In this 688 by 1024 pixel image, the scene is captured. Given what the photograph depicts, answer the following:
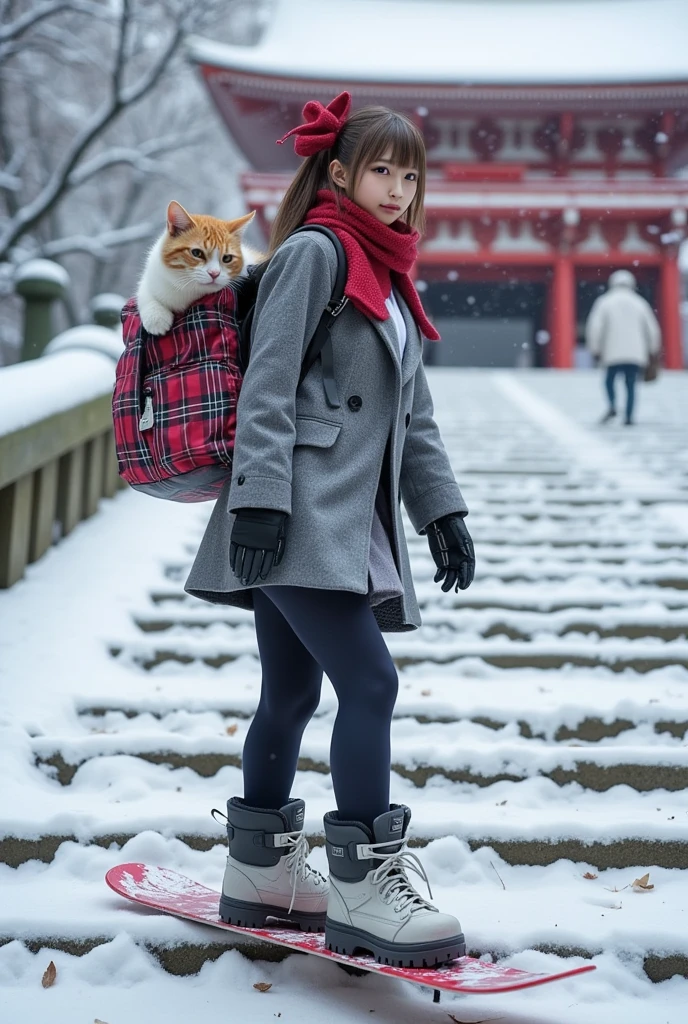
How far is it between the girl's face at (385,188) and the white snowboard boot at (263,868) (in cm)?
121

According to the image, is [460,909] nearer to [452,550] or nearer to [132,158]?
[452,550]

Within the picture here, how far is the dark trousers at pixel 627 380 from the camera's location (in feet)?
28.0

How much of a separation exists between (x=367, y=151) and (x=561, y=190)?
15513mm

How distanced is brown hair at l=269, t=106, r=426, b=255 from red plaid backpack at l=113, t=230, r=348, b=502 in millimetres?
122

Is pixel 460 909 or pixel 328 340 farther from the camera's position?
pixel 460 909

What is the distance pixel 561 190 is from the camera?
1630 cm

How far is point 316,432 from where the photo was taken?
1840mm

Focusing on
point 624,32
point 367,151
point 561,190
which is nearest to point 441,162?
point 561,190

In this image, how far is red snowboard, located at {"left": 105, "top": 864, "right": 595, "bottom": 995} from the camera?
164 cm

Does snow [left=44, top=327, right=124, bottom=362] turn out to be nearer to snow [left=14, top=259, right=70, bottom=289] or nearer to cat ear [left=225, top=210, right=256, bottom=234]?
snow [left=14, top=259, right=70, bottom=289]

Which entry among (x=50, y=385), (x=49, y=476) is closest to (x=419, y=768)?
(x=49, y=476)

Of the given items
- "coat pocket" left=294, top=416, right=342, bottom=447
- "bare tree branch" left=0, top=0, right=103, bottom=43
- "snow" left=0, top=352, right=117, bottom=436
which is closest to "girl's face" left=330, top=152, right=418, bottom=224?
"coat pocket" left=294, top=416, right=342, bottom=447

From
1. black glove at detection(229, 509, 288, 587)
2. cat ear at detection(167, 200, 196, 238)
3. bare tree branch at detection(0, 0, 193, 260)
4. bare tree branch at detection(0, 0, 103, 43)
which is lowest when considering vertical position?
black glove at detection(229, 509, 288, 587)

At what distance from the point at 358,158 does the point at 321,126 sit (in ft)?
0.37
